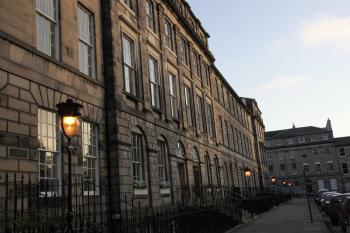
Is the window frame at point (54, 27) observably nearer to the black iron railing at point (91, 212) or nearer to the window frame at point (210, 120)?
the black iron railing at point (91, 212)

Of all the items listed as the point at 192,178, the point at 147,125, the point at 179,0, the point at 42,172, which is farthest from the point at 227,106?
the point at 42,172

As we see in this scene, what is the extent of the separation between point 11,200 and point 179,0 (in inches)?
807

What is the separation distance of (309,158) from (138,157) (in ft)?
266

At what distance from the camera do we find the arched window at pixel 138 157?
645 inches

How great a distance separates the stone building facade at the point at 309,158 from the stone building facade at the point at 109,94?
67.1m

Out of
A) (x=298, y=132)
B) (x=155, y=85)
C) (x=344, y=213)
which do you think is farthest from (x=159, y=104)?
(x=298, y=132)

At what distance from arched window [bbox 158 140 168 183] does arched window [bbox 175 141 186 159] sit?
145 centimetres

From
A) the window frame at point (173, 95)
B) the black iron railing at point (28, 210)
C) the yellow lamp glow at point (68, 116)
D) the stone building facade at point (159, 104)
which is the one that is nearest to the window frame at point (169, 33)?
the stone building facade at point (159, 104)

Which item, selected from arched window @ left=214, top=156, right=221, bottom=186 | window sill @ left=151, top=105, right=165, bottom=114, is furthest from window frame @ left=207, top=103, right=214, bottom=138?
window sill @ left=151, top=105, right=165, bottom=114

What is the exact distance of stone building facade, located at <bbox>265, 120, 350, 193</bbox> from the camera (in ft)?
287

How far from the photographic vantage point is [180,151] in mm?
22281

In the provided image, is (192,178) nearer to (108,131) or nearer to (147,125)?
(147,125)

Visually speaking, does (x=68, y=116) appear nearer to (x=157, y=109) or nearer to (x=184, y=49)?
(x=157, y=109)

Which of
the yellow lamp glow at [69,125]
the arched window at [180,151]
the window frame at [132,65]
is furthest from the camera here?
the arched window at [180,151]
